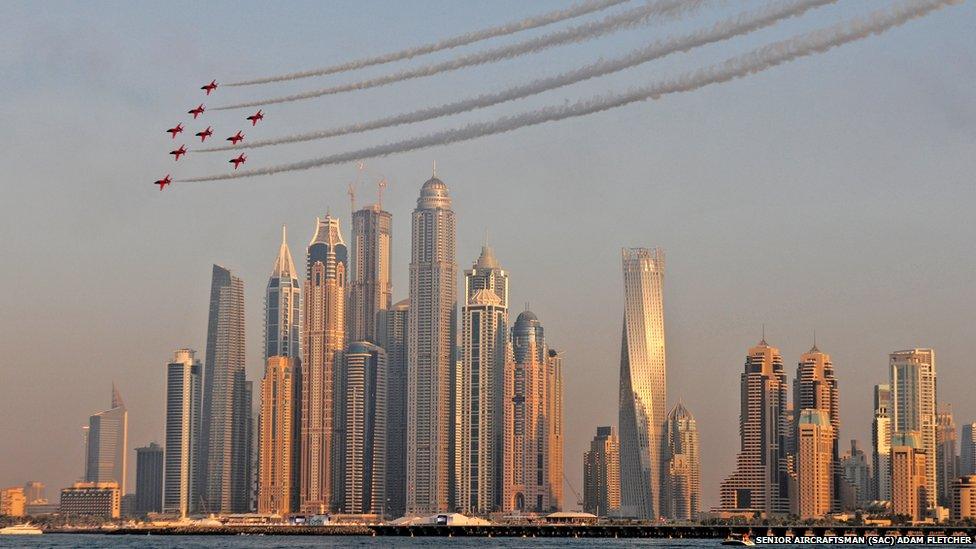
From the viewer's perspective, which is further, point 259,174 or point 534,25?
point 259,174

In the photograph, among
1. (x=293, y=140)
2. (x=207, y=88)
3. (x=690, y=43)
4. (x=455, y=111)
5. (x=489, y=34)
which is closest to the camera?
(x=690, y=43)

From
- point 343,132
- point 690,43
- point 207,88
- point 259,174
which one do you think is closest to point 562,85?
point 690,43

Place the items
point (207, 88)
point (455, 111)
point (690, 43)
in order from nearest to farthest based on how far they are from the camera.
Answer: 1. point (690, 43)
2. point (455, 111)
3. point (207, 88)

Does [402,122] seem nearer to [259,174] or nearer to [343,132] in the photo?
[343,132]

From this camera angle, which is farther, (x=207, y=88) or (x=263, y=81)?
(x=207, y=88)

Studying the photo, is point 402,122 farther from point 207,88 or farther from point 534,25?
point 207,88

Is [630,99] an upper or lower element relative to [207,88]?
lower

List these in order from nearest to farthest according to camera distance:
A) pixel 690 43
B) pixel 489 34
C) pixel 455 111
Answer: pixel 690 43 < pixel 489 34 < pixel 455 111

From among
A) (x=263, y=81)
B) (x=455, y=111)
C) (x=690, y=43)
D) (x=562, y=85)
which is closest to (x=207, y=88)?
(x=263, y=81)

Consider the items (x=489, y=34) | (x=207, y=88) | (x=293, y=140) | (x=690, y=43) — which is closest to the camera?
(x=690, y=43)

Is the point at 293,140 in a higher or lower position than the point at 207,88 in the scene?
lower
